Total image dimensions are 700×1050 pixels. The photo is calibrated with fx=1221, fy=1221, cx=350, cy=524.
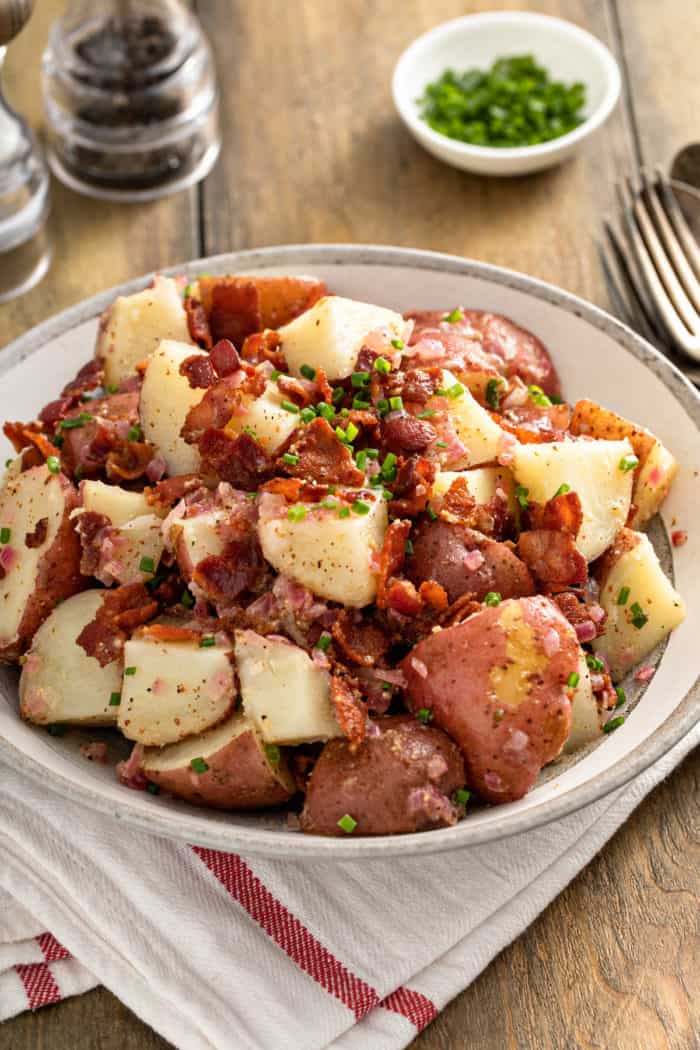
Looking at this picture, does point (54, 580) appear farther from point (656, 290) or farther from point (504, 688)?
point (656, 290)

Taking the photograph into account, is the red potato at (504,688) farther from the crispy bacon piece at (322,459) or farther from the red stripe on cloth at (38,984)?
the red stripe on cloth at (38,984)

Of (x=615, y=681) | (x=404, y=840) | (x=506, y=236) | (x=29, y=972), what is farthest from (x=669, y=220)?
(x=29, y=972)

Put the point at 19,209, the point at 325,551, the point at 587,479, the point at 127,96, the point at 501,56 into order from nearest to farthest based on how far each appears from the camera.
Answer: the point at 325,551 → the point at 587,479 → the point at 19,209 → the point at 127,96 → the point at 501,56

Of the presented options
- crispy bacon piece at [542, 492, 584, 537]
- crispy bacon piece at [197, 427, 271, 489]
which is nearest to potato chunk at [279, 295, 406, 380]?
crispy bacon piece at [197, 427, 271, 489]

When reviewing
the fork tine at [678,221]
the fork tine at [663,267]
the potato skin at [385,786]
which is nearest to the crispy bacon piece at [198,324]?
the potato skin at [385,786]

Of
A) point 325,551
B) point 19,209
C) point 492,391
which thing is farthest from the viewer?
point 19,209

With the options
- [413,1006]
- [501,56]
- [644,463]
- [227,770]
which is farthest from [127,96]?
[413,1006]

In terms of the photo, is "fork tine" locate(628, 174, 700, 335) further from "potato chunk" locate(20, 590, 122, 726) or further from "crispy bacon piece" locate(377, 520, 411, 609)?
"potato chunk" locate(20, 590, 122, 726)
